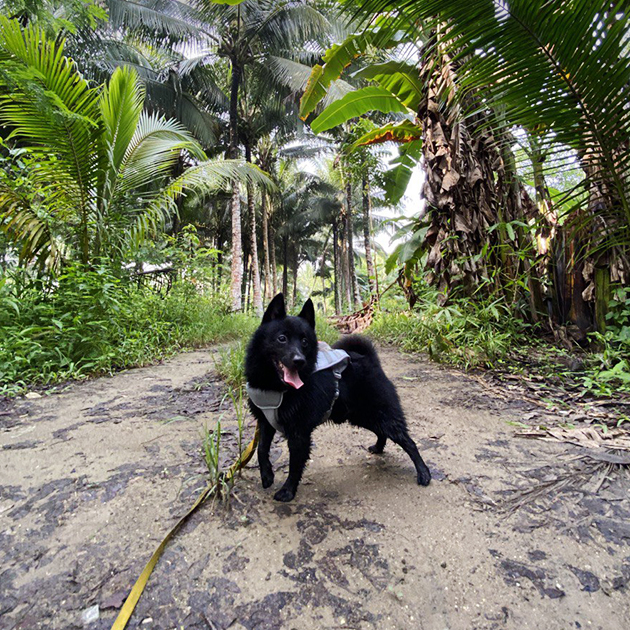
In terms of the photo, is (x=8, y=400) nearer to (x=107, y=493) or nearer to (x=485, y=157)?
(x=107, y=493)

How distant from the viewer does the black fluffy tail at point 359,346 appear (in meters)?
2.14

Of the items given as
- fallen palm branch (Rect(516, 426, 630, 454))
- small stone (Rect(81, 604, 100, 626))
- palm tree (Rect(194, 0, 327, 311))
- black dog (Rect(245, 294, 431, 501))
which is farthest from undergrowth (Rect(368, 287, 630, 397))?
palm tree (Rect(194, 0, 327, 311))

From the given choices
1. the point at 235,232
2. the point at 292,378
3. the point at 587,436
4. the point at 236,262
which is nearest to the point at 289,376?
the point at 292,378

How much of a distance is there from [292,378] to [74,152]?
4.21 m

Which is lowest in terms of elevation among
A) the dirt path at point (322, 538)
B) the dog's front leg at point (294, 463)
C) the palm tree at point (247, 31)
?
the dirt path at point (322, 538)

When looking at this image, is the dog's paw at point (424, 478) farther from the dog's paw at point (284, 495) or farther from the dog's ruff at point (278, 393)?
the dog's paw at point (284, 495)

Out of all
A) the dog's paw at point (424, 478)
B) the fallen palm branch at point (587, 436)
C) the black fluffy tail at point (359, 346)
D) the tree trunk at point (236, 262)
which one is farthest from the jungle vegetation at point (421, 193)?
the tree trunk at point (236, 262)

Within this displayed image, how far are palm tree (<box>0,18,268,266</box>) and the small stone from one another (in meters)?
4.11

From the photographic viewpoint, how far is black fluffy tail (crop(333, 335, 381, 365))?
2140 mm

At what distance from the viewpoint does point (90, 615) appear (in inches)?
41.7

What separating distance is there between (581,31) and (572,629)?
7.72ft

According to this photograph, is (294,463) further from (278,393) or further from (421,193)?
(421,193)

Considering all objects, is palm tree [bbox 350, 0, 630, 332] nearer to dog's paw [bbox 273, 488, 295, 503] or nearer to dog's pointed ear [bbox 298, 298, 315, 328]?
dog's pointed ear [bbox 298, 298, 315, 328]

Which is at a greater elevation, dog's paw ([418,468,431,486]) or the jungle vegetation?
the jungle vegetation
